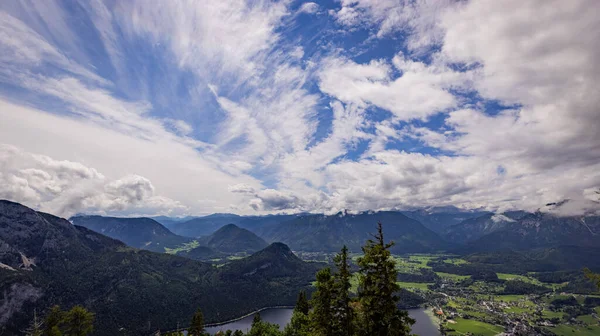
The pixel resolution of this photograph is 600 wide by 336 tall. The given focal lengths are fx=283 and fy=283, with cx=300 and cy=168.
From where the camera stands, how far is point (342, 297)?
3575 centimetres

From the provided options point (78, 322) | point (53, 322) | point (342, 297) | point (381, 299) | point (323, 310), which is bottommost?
point (78, 322)

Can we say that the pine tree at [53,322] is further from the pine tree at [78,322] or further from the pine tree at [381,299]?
the pine tree at [381,299]

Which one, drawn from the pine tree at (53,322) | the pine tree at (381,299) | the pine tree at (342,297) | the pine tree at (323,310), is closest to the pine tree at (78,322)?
the pine tree at (53,322)

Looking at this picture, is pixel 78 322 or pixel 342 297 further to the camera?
pixel 78 322

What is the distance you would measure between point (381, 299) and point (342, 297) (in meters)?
8.08

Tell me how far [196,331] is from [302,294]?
38913 mm

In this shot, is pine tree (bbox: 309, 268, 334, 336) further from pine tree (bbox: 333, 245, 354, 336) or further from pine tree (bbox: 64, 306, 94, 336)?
pine tree (bbox: 64, 306, 94, 336)

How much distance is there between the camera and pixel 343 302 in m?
35.6

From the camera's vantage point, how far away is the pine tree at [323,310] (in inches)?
1441

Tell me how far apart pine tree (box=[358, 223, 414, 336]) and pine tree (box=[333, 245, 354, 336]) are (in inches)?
206

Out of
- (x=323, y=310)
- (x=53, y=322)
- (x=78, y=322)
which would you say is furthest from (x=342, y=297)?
(x=53, y=322)

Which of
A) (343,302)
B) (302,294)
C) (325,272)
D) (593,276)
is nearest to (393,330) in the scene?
(343,302)

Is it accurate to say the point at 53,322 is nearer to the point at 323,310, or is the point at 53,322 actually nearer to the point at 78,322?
the point at 78,322

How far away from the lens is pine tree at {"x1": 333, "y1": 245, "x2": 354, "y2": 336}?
34.9 metres
